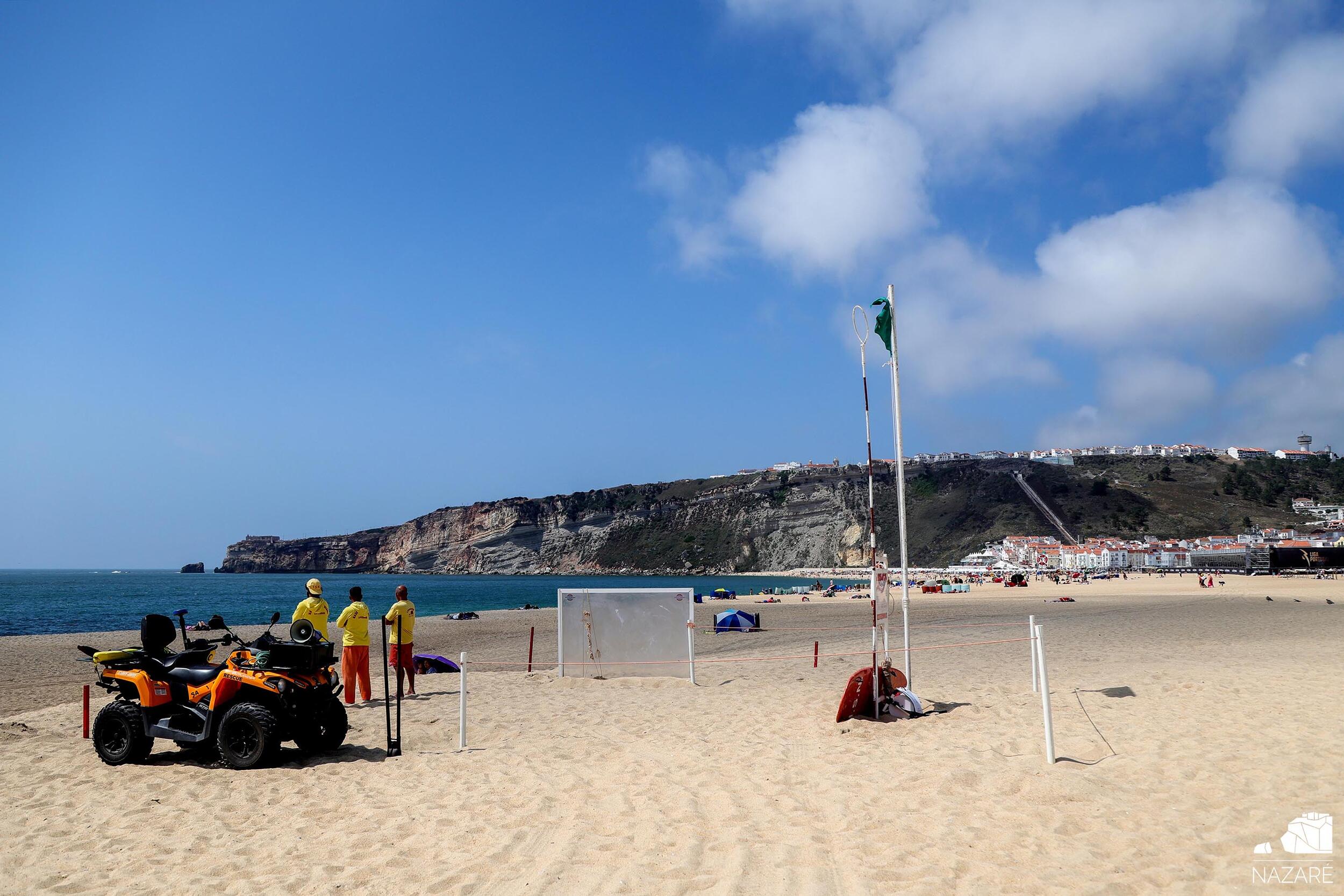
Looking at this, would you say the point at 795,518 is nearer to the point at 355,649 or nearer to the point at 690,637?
the point at 690,637

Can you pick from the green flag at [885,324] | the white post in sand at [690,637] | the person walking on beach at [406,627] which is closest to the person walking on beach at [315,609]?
the person walking on beach at [406,627]

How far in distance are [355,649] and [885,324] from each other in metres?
8.40

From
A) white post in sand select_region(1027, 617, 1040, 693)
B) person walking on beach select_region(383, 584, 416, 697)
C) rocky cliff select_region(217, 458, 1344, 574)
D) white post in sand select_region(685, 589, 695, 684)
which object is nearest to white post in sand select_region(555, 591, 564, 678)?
white post in sand select_region(685, 589, 695, 684)

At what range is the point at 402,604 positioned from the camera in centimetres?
1170

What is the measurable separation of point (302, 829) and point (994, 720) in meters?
6.86

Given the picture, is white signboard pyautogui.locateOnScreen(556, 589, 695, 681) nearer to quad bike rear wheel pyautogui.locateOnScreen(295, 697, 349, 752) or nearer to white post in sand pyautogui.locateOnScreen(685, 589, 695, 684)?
white post in sand pyautogui.locateOnScreen(685, 589, 695, 684)

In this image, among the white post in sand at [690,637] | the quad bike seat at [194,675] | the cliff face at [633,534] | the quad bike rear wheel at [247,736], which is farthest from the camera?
the cliff face at [633,534]

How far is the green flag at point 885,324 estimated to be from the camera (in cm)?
1058

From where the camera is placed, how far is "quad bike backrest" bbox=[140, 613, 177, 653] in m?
7.91

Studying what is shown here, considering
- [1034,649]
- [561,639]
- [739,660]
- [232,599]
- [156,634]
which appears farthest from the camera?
[232,599]

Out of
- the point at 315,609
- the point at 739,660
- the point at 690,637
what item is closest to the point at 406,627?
the point at 315,609

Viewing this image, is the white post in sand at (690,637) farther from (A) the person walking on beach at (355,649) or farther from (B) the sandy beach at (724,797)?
(A) the person walking on beach at (355,649)

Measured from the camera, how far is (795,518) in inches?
5561

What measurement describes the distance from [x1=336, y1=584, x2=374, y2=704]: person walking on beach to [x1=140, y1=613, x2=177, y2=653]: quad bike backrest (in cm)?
281
